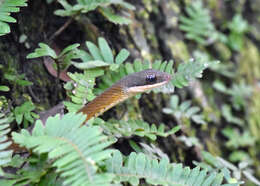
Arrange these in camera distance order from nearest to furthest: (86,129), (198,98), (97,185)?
(97,185) < (86,129) < (198,98)

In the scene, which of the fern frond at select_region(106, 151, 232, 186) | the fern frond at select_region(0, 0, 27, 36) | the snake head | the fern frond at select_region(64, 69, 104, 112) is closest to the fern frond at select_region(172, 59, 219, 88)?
the snake head

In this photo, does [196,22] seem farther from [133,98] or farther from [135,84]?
[135,84]

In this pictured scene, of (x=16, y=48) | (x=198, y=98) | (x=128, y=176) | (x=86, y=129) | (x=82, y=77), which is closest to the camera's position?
(x=86, y=129)

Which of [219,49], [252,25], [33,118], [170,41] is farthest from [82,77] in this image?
[252,25]

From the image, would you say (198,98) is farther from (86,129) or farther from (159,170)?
(86,129)

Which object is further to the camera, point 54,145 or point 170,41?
point 170,41

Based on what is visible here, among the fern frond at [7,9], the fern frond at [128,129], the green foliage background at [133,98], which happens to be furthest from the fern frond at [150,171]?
the fern frond at [7,9]

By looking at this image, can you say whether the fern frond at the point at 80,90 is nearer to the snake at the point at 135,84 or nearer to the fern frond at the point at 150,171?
the snake at the point at 135,84

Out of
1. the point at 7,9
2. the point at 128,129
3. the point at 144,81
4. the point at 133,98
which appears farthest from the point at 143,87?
the point at 7,9

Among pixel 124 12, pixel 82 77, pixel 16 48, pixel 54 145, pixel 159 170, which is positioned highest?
pixel 124 12
